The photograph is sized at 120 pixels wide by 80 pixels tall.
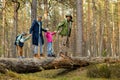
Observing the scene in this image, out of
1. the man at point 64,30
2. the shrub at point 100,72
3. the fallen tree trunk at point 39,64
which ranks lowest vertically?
the shrub at point 100,72

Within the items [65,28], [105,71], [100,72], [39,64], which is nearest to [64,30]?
[65,28]

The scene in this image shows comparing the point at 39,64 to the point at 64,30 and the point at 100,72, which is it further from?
the point at 100,72

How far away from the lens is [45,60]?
12.1 metres

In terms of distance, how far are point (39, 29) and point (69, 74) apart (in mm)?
2249

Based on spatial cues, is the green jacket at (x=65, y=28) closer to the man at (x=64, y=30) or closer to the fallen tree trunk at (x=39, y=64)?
the man at (x=64, y=30)

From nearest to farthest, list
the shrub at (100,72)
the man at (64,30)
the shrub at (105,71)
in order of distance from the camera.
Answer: the shrub at (105,71), the shrub at (100,72), the man at (64,30)

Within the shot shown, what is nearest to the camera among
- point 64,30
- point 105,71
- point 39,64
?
point 105,71

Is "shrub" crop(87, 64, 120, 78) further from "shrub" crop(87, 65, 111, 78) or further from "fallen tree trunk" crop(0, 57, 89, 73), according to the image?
"fallen tree trunk" crop(0, 57, 89, 73)

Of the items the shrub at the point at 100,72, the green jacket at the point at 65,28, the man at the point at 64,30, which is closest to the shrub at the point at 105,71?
the shrub at the point at 100,72

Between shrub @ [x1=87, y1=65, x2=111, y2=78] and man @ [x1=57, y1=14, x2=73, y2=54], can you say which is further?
man @ [x1=57, y1=14, x2=73, y2=54]

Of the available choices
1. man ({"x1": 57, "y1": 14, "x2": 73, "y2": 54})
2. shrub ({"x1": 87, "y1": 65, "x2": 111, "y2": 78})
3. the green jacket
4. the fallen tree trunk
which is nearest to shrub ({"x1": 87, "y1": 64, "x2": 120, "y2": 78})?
shrub ({"x1": 87, "y1": 65, "x2": 111, "y2": 78})

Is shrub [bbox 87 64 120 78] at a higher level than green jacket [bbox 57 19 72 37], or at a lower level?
lower

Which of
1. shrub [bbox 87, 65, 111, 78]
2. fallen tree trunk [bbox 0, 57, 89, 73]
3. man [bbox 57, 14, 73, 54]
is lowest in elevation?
shrub [bbox 87, 65, 111, 78]

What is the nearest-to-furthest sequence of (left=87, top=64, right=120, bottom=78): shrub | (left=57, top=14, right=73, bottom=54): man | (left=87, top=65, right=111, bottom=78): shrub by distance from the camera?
(left=87, top=64, right=120, bottom=78): shrub
(left=87, top=65, right=111, bottom=78): shrub
(left=57, top=14, right=73, bottom=54): man
